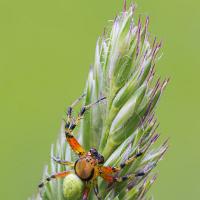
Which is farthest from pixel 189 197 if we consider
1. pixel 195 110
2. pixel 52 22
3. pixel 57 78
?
pixel 52 22

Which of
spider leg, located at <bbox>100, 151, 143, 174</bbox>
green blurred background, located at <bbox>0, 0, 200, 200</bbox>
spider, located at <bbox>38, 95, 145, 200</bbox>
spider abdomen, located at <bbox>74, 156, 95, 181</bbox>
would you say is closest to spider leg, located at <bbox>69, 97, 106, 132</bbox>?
spider, located at <bbox>38, 95, 145, 200</bbox>

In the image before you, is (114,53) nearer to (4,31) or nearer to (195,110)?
(195,110)

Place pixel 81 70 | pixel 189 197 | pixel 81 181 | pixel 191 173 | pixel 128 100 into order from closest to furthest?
pixel 128 100
pixel 81 181
pixel 189 197
pixel 191 173
pixel 81 70

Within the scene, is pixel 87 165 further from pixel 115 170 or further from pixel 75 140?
pixel 115 170

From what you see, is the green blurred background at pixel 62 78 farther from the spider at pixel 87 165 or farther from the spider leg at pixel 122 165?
the spider leg at pixel 122 165

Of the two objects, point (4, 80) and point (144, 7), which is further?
point (144, 7)

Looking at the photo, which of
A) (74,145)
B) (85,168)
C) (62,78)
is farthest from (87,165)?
(62,78)

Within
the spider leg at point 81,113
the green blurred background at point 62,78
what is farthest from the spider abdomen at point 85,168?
the green blurred background at point 62,78

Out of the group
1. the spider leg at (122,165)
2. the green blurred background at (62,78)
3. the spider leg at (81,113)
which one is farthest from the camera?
the green blurred background at (62,78)
